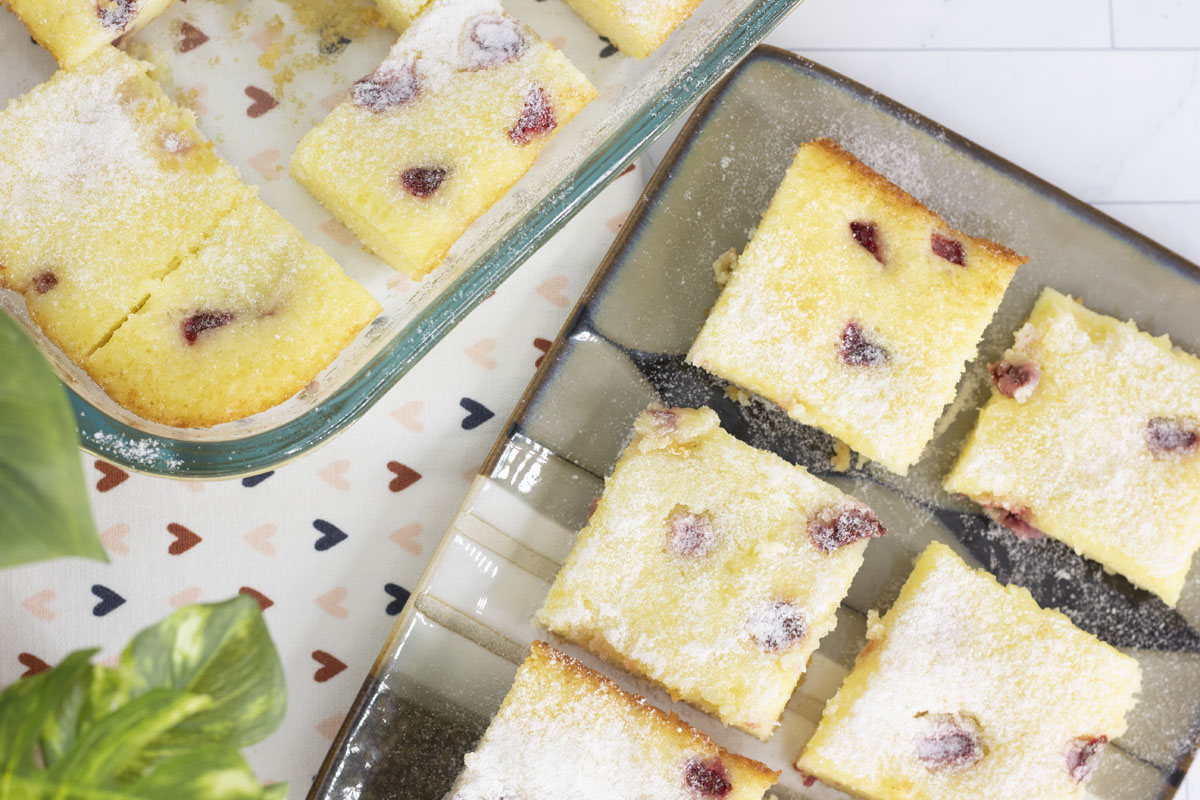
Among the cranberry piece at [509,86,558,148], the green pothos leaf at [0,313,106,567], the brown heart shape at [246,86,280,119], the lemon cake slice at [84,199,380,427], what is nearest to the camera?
the green pothos leaf at [0,313,106,567]

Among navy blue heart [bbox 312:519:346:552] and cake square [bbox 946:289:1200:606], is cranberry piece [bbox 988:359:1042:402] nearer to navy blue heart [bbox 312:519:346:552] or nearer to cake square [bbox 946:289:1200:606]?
cake square [bbox 946:289:1200:606]

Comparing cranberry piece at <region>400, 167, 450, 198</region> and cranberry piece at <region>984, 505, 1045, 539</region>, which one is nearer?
cranberry piece at <region>400, 167, 450, 198</region>

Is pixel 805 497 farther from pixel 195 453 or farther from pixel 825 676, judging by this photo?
pixel 195 453

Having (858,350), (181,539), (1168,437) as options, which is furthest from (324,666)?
(1168,437)

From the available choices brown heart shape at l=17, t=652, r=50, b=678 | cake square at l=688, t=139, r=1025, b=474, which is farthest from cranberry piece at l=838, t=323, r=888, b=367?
brown heart shape at l=17, t=652, r=50, b=678

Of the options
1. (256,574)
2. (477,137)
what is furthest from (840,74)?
(256,574)

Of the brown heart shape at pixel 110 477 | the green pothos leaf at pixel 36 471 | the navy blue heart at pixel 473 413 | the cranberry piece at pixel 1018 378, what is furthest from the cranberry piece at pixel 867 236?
the brown heart shape at pixel 110 477

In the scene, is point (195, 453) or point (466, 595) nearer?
point (195, 453)
